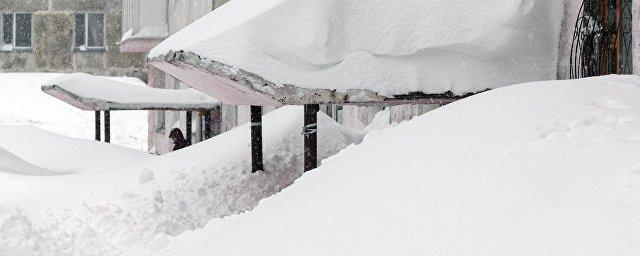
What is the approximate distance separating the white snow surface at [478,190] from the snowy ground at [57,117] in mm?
23248

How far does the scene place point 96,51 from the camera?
32406mm

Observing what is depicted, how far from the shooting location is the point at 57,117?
2805 centimetres

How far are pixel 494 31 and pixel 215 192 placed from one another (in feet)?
10.4

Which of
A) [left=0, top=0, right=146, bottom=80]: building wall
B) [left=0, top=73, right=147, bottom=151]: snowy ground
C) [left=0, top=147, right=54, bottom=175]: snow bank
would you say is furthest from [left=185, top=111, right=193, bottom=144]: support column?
[left=0, top=0, right=146, bottom=80]: building wall

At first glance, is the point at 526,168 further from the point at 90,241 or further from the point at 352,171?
the point at 90,241

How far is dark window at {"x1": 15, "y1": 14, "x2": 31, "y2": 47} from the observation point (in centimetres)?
3256

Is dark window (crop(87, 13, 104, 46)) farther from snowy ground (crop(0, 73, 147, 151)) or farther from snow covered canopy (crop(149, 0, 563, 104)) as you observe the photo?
snow covered canopy (crop(149, 0, 563, 104))

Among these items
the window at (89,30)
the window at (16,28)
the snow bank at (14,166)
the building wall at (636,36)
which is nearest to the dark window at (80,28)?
the window at (89,30)

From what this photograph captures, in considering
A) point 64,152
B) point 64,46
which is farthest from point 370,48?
point 64,46

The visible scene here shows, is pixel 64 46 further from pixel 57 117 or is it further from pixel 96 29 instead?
pixel 57 117

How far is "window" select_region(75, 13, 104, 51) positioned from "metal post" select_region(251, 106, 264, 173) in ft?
78.9

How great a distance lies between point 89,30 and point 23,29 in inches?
85.9

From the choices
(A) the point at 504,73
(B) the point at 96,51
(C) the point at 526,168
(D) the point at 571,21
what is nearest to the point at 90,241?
(A) the point at 504,73

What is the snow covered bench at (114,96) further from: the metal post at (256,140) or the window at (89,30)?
the window at (89,30)
